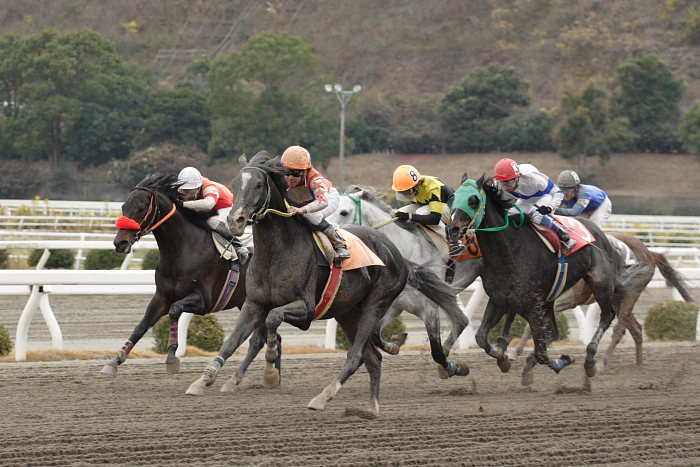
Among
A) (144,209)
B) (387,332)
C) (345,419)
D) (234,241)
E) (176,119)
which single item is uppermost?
(144,209)

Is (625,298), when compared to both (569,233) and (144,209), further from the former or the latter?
(144,209)

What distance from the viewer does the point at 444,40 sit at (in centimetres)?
5778

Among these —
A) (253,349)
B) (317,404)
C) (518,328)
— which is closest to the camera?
(317,404)

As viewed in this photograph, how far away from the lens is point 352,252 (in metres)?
6.20

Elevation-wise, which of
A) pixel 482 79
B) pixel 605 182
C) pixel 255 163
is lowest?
pixel 605 182

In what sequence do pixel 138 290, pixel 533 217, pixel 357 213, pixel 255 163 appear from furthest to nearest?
pixel 138 290 < pixel 357 213 < pixel 533 217 < pixel 255 163

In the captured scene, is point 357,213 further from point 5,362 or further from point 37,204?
point 37,204

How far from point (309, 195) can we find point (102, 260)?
33.0ft

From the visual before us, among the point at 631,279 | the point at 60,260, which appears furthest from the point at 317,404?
the point at 60,260

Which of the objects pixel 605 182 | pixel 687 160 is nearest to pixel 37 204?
pixel 605 182

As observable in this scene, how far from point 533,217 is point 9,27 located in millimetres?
59771

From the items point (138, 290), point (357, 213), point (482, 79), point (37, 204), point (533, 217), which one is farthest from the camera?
point (482, 79)

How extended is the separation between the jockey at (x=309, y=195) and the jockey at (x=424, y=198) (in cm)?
145

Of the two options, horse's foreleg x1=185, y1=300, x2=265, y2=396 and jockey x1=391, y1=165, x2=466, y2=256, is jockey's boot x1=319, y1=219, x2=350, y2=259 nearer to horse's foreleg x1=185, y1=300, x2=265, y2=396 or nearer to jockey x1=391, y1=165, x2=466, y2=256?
horse's foreleg x1=185, y1=300, x2=265, y2=396
